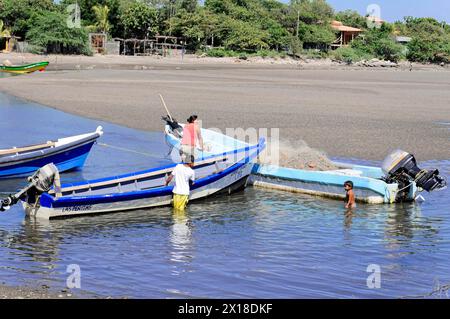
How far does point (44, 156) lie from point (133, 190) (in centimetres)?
336

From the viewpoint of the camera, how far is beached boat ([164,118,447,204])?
Answer: 1502cm

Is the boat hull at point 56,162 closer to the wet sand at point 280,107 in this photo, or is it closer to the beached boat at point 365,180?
the beached boat at point 365,180

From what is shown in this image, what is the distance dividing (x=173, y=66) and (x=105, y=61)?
6328 mm

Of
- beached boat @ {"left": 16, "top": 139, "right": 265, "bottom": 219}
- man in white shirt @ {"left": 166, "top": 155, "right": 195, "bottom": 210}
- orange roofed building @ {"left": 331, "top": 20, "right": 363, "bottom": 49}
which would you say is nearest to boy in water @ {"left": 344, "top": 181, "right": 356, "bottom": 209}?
beached boat @ {"left": 16, "top": 139, "right": 265, "bottom": 219}

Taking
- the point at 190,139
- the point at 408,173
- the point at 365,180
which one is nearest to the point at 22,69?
the point at 190,139

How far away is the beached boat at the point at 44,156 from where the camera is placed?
54.0 feet

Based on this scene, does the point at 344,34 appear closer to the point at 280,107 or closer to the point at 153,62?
the point at 153,62

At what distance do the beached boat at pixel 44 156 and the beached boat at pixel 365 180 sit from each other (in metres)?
4.41

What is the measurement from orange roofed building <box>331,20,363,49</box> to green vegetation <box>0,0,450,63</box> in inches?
60.5

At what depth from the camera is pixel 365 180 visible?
15.3m

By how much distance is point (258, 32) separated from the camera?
8875cm

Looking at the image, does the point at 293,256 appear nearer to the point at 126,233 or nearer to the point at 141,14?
the point at 126,233
